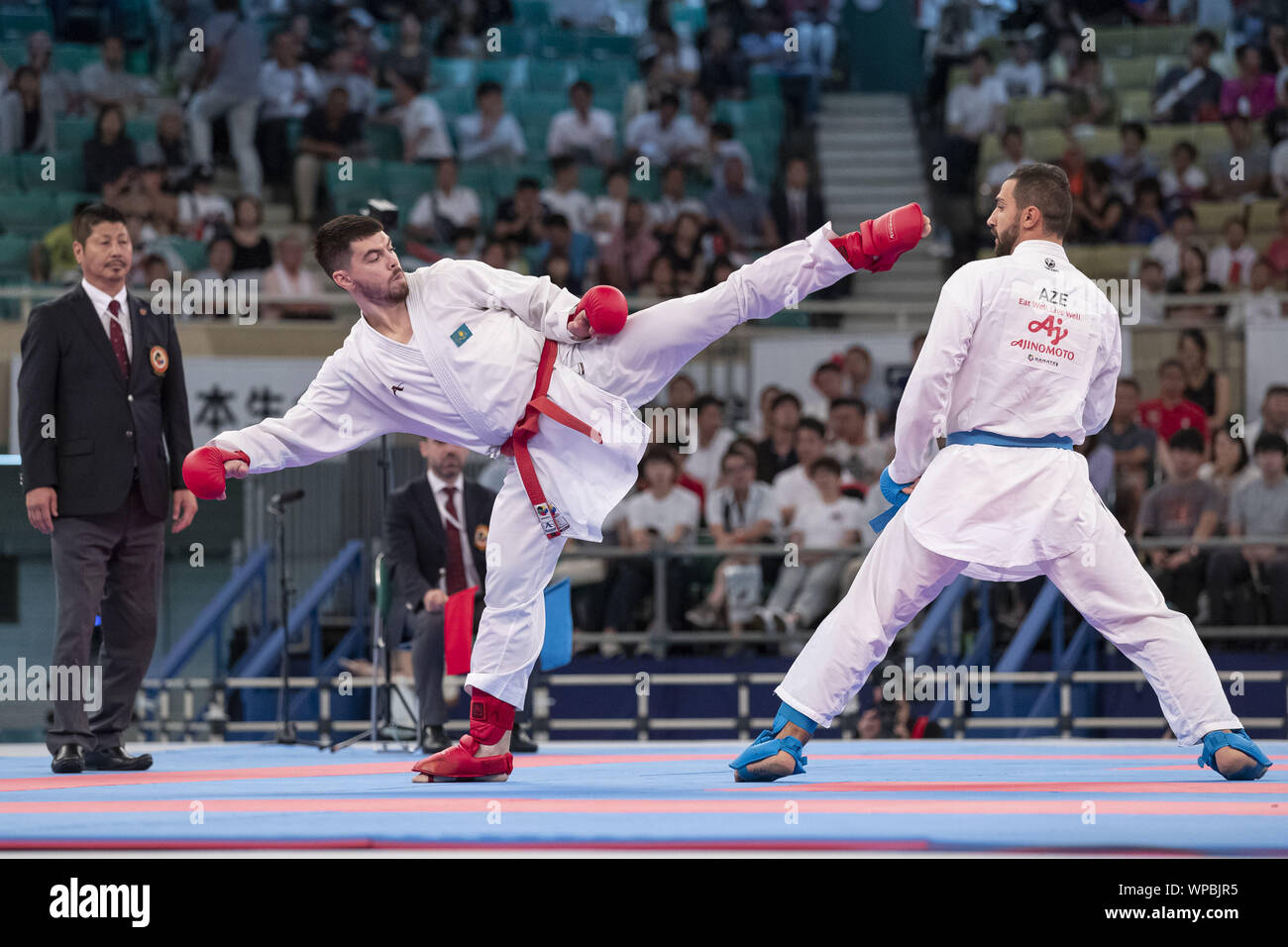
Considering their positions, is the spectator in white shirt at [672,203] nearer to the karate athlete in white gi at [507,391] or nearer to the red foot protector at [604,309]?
the karate athlete in white gi at [507,391]

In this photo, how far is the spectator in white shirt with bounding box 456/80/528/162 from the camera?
39.2 ft

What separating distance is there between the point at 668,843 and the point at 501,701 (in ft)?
4.66

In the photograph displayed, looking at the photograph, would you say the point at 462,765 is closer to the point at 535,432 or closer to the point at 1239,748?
the point at 535,432

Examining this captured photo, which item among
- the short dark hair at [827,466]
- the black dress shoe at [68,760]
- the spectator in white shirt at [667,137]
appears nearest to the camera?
the black dress shoe at [68,760]

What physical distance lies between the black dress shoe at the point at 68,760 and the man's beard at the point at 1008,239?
308 centimetres

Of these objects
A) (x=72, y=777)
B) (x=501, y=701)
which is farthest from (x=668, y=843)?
(x=72, y=777)

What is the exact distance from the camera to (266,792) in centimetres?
381

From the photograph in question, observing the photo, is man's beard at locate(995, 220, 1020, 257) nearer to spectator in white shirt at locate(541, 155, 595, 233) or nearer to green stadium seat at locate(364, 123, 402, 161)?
spectator in white shirt at locate(541, 155, 595, 233)

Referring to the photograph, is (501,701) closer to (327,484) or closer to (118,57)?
(327,484)

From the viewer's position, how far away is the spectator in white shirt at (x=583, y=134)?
1192cm

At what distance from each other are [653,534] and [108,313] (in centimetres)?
355

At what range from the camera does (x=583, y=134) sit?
12.0m

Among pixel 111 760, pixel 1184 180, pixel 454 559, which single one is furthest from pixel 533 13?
pixel 111 760

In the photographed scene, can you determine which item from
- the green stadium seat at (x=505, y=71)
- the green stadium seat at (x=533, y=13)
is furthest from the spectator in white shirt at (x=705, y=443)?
the green stadium seat at (x=533, y=13)
